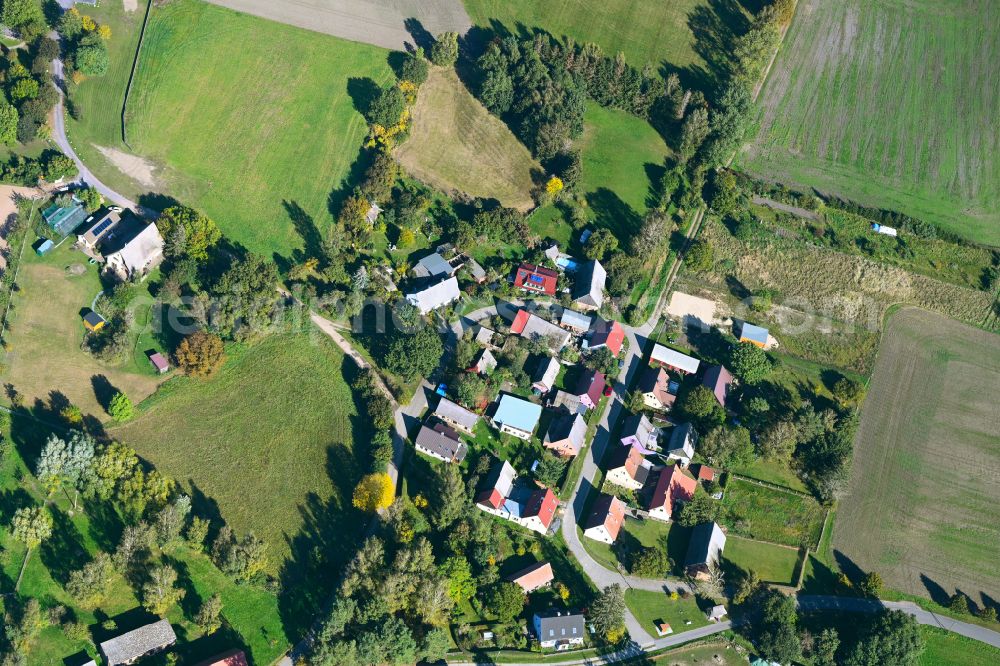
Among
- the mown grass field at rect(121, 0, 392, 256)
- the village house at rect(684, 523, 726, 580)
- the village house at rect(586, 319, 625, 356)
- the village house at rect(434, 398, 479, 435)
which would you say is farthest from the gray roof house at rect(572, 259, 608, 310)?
the mown grass field at rect(121, 0, 392, 256)

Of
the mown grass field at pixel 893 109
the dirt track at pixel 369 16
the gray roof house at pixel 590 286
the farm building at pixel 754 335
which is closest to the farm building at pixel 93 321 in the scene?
the dirt track at pixel 369 16

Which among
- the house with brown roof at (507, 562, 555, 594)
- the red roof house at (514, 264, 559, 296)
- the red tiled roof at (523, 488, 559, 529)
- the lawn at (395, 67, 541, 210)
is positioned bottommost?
the house with brown roof at (507, 562, 555, 594)

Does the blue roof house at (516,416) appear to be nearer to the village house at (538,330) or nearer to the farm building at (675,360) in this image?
the village house at (538,330)

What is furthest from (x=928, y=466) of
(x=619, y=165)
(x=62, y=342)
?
(x=62, y=342)

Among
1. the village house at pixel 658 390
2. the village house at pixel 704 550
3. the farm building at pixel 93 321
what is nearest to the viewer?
the village house at pixel 704 550

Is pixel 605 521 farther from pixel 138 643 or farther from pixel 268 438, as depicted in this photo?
pixel 138 643

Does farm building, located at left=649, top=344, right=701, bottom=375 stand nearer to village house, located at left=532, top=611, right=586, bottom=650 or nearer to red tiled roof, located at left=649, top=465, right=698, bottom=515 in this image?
red tiled roof, located at left=649, top=465, right=698, bottom=515
